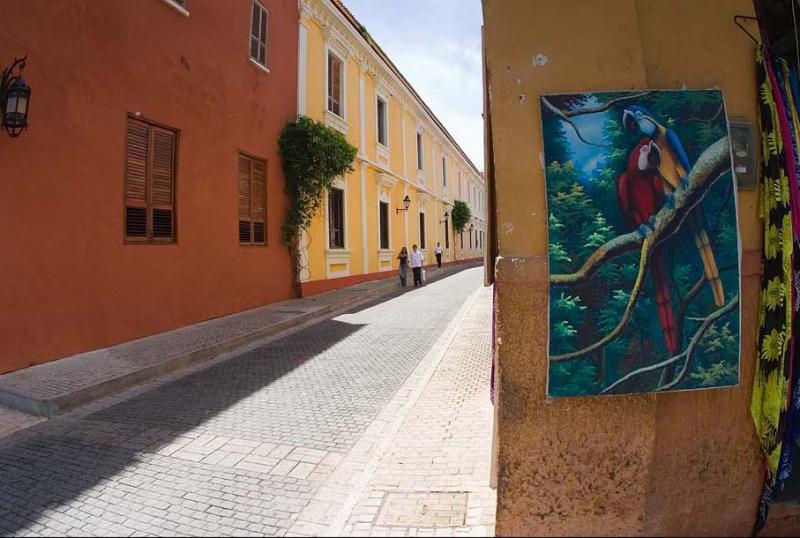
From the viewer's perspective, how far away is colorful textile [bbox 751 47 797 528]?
216 cm

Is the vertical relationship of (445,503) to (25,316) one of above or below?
below

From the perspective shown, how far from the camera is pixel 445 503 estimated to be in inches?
98.7

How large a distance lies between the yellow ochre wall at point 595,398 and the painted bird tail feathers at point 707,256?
0.20 m

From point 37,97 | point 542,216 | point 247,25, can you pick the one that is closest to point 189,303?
point 37,97

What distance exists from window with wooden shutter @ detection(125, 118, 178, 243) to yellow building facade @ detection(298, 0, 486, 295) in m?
4.42

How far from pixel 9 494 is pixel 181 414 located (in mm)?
1458

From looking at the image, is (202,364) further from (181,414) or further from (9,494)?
(9,494)

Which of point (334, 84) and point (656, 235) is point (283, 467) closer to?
point (656, 235)

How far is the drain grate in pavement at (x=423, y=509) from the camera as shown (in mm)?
2332

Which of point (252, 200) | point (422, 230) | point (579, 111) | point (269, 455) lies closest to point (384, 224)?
point (422, 230)

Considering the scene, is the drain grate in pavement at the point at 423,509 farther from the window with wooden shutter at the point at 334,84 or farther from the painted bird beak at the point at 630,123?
the window with wooden shutter at the point at 334,84

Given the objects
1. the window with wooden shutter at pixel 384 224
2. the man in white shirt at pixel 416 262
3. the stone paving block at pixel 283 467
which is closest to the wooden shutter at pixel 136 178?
the stone paving block at pixel 283 467

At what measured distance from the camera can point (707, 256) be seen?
6.88ft

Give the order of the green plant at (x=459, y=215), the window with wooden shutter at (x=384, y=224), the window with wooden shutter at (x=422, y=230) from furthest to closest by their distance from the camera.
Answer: the green plant at (x=459, y=215) → the window with wooden shutter at (x=422, y=230) → the window with wooden shutter at (x=384, y=224)
